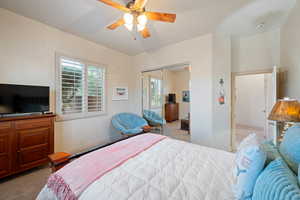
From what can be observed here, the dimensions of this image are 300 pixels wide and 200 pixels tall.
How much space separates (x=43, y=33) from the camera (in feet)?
8.29

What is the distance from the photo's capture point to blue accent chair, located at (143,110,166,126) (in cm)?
386

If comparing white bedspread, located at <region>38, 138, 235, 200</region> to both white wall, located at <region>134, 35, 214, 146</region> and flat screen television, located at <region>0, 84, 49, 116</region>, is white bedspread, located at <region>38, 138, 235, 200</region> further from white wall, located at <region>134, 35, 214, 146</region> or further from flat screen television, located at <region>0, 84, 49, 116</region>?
flat screen television, located at <region>0, 84, 49, 116</region>

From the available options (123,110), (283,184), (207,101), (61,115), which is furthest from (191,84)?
(61,115)

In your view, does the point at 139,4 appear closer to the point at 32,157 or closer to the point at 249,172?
the point at 249,172

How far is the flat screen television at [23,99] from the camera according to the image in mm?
2001

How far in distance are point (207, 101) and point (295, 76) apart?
1.38 metres

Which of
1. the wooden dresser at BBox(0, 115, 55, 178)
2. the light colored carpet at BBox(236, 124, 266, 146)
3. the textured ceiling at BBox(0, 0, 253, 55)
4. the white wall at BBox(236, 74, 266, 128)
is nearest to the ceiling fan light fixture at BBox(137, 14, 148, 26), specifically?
the textured ceiling at BBox(0, 0, 253, 55)

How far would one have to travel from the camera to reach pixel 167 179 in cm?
107

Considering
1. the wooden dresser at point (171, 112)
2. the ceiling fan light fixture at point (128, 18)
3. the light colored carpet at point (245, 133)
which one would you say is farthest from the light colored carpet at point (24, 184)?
the light colored carpet at point (245, 133)

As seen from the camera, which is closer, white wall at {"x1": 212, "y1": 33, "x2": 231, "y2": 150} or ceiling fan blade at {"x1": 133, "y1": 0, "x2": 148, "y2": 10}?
ceiling fan blade at {"x1": 133, "y1": 0, "x2": 148, "y2": 10}

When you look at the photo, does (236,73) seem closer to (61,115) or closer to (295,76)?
(295,76)

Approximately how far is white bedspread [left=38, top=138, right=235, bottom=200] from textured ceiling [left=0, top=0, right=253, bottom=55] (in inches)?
85.6

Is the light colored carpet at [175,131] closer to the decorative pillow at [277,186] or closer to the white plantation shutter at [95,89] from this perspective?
the white plantation shutter at [95,89]

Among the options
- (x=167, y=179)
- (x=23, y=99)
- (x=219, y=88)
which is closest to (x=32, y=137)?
(x=23, y=99)
